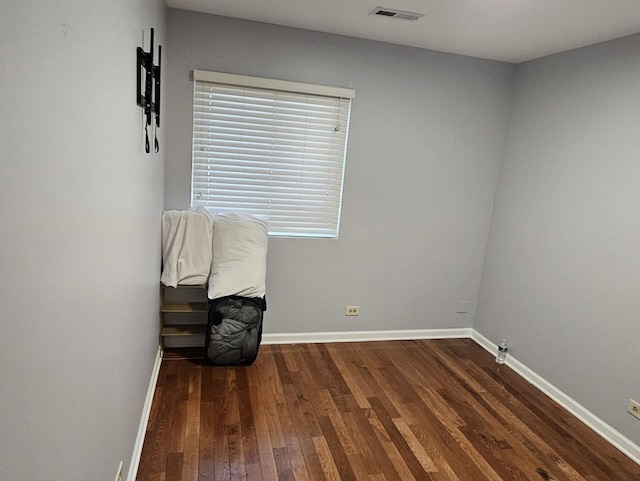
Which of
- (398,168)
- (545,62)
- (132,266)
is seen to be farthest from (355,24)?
(132,266)

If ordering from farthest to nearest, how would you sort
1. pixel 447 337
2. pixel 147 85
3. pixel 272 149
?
pixel 447 337
pixel 272 149
pixel 147 85

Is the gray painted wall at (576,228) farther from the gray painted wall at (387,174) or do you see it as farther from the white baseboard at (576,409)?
the gray painted wall at (387,174)

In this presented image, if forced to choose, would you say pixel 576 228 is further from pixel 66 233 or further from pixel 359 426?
pixel 66 233

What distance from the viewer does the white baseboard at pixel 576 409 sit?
8.58 feet

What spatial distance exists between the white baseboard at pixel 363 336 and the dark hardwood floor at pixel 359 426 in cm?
13

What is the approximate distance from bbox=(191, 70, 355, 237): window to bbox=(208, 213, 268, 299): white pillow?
0.25m

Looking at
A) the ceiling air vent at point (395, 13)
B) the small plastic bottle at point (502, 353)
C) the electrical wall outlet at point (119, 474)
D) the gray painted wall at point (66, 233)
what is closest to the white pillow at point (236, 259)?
the gray painted wall at point (66, 233)

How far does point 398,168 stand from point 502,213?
1036 mm

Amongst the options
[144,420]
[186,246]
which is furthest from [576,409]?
[186,246]

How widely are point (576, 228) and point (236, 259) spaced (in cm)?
244

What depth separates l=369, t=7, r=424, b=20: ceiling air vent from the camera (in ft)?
8.39

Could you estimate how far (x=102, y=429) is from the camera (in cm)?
141

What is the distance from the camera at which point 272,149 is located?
10.8 ft

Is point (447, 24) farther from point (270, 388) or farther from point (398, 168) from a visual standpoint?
point (270, 388)
